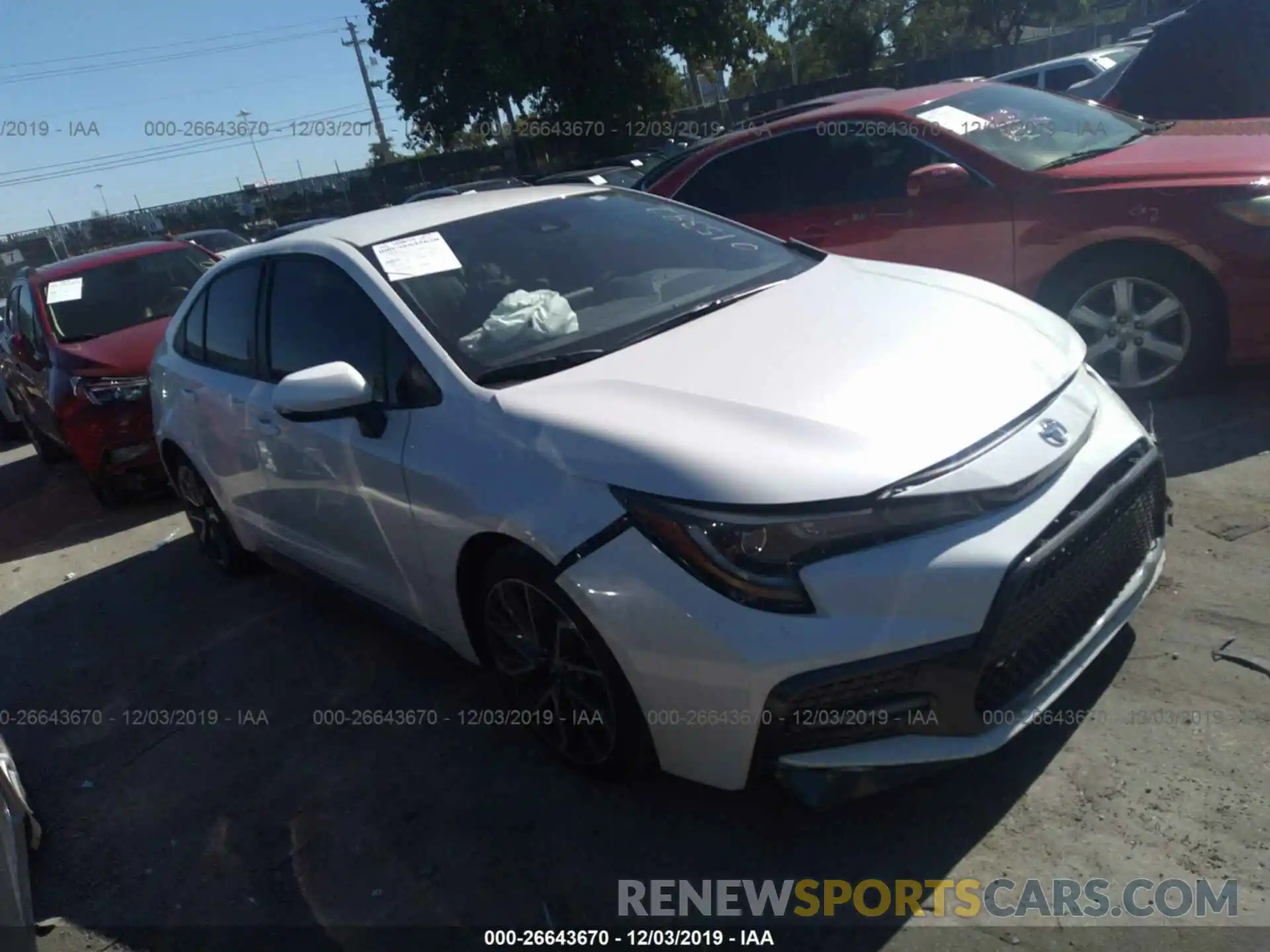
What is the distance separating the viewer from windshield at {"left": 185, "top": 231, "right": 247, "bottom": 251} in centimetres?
1739

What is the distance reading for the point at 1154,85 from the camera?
8.26 metres

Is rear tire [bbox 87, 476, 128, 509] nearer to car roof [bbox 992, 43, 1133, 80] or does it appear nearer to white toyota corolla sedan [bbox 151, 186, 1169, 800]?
white toyota corolla sedan [bbox 151, 186, 1169, 800]

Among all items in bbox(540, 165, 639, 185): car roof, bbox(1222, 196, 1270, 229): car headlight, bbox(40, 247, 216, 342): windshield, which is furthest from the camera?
bbox(540, 165, 639, 185): car roof

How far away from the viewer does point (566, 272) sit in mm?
3721

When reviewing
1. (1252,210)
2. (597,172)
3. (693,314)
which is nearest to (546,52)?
(597,172)

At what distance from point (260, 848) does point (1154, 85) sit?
27.5 feet

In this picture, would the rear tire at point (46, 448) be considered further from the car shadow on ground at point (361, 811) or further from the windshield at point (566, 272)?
the windshield at point (566, 272)

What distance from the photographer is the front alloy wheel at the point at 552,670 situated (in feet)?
9.52

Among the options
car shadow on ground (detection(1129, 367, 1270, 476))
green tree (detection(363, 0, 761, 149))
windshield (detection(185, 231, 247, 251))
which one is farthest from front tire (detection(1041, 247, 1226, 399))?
green tree (detection(363, 0, 761, 149))

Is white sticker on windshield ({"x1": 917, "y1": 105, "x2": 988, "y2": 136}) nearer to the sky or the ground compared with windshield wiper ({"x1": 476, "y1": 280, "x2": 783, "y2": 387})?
nearer to the sky

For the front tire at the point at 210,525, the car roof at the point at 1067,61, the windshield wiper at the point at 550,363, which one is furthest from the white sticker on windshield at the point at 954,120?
the car roof at the point at 1067,61

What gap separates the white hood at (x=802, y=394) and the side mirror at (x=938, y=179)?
2.06m

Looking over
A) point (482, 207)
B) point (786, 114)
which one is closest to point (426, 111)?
point (786, 114)

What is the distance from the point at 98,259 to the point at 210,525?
4132 millimetres
